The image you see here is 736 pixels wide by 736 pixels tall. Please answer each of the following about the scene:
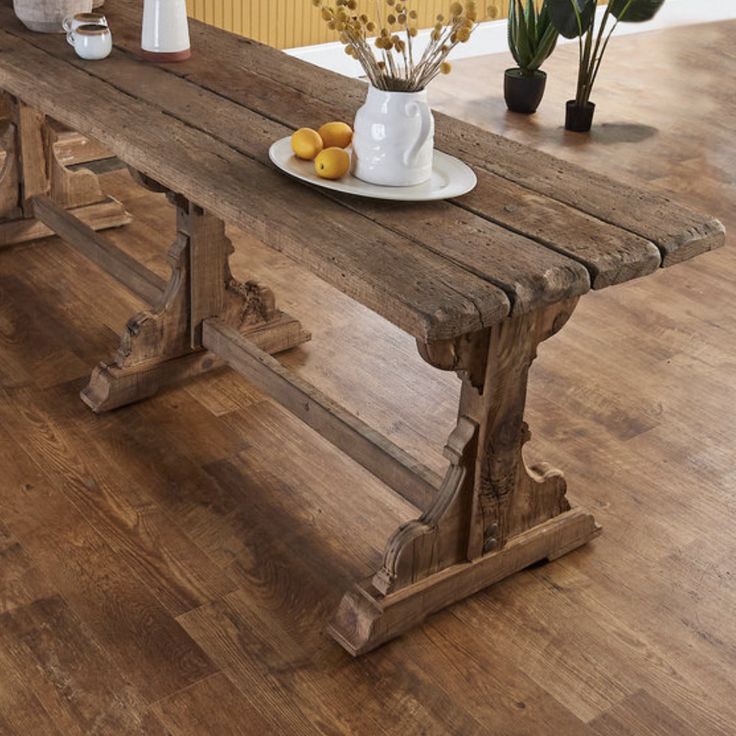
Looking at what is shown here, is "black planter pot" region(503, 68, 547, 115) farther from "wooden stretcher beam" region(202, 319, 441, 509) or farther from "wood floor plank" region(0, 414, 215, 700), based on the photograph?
"wood floor plank" region(0, 414, 215, 700)

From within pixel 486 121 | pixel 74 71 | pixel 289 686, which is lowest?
pixel 486 121

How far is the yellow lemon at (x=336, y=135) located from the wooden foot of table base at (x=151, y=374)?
79 cm

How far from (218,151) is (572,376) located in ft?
3.76

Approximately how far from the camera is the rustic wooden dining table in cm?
176

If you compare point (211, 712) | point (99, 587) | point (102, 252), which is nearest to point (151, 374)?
point (102, 252)

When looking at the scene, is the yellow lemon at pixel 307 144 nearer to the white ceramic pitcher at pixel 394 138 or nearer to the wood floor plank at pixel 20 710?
the white ceramic pitcher at pixel 394 138

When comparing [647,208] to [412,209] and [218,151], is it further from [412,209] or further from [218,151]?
[218,151]

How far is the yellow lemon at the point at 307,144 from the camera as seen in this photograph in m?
2.04

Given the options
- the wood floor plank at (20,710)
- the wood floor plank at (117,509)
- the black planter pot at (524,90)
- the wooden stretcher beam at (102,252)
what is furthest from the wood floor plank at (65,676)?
the black planter pot at (524,90)

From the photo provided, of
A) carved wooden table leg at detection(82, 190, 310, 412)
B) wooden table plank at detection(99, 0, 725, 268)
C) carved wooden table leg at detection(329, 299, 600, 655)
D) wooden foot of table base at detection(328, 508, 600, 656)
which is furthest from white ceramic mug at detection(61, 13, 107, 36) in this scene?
wooden foot of table base at detection(328, 508, 600, 656)

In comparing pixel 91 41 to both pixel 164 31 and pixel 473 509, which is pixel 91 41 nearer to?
pixel 164 31

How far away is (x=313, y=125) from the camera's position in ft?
7.63

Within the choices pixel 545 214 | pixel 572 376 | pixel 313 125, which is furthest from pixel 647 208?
pixel 572 376

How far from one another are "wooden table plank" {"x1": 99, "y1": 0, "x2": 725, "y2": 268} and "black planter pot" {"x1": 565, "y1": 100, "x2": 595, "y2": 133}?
2.11 meters
